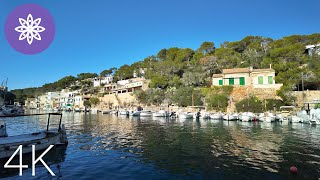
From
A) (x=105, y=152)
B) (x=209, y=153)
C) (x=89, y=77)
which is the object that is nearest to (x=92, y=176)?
(x=105, y=152)

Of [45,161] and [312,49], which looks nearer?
[45,161]

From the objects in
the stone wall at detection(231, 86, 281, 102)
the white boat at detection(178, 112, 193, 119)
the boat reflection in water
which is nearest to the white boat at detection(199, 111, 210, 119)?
the white boat at detection(178, 112, 193, 119)

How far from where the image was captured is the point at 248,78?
208ft

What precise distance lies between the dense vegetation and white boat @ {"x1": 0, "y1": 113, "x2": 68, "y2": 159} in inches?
1750

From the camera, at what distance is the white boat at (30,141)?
59.2ft

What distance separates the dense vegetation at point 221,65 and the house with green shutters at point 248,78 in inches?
77.4

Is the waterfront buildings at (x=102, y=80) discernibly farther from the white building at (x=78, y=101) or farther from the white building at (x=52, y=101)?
the white building at (x=52, y=101)

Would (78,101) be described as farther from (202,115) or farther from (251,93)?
(251,93)

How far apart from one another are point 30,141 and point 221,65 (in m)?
69.2

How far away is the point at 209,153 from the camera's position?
19.7 metres

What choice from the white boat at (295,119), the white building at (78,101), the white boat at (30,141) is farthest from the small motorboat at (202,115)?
the white building at (78,101)

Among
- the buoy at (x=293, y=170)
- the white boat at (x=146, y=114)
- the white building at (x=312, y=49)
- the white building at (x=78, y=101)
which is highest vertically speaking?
the white building at (x=312, y=49)

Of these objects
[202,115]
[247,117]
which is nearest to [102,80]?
[202,115]

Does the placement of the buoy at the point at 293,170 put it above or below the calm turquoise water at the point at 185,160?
above
